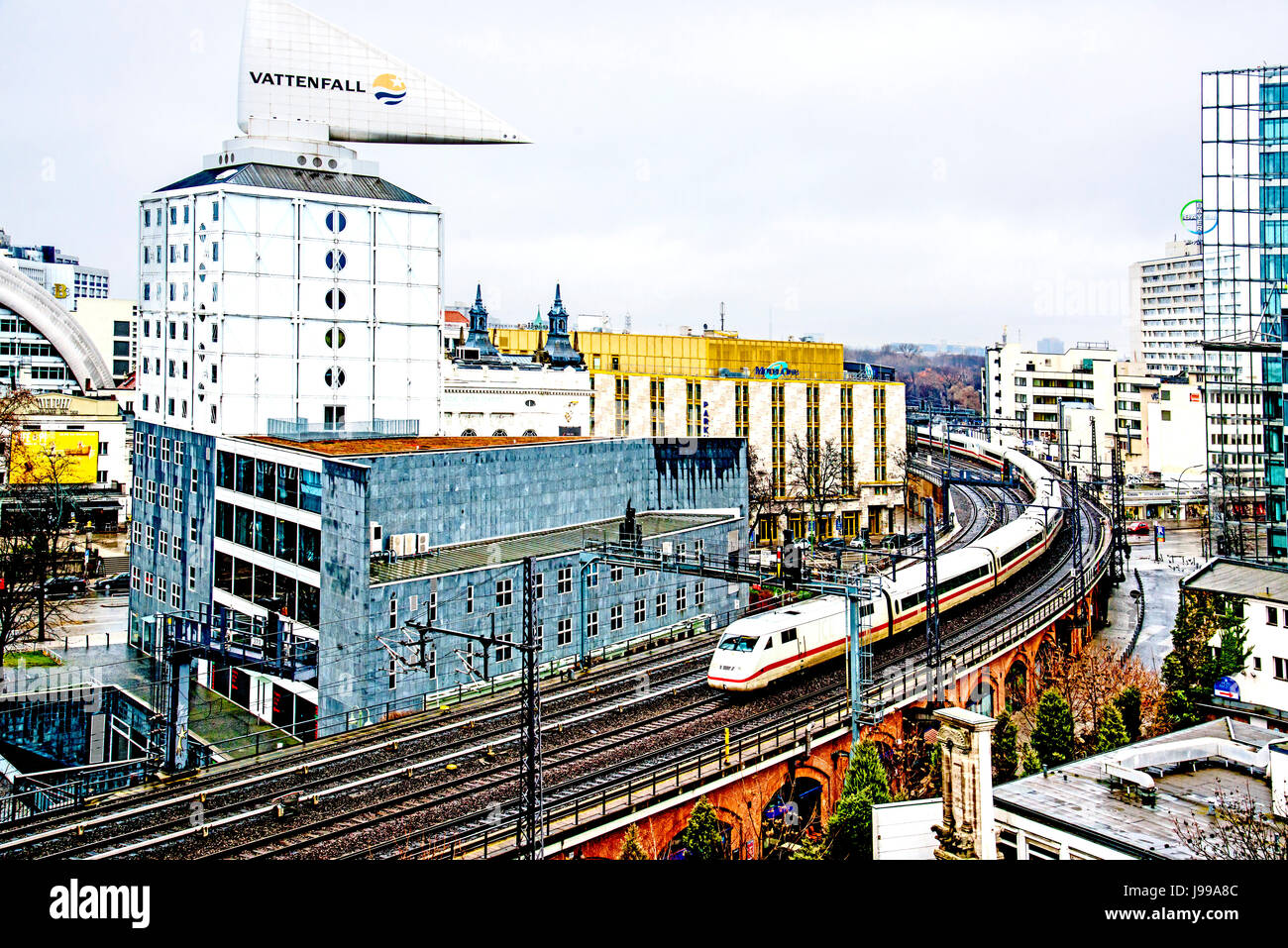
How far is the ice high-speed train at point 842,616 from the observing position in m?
33.3

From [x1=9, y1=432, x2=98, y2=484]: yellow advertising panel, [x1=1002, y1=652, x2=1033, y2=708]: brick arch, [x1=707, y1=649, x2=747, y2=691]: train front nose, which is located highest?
[x1=9, y1=432, x2=98, y2=484]: yellow advertising panel

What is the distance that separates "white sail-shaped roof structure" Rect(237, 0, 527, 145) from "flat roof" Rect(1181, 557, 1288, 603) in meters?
32.8

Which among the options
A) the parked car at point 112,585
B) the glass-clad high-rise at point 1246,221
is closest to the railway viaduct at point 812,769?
the glass-clad high-rise at point 1246,221

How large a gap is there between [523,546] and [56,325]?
214ft

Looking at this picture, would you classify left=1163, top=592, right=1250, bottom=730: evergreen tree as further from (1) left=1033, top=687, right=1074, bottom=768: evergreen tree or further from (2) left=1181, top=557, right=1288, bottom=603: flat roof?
(1) left=1033, top=687, right=1074, bottom=768: evergreen tree

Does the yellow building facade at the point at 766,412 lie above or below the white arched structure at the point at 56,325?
below

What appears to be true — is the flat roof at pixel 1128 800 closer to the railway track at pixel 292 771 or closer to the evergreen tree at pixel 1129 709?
the evergreen tree at pixel 1129 709

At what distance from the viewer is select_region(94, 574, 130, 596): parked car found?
59.4 metres

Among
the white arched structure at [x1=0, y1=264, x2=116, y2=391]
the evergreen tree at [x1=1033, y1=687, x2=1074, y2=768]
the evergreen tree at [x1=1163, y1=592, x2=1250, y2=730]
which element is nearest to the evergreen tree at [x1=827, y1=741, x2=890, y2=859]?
the evergreen tree at [x1=1033, y1=687, x2=1074, y2=768]

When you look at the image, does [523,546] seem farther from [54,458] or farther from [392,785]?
[54,458]

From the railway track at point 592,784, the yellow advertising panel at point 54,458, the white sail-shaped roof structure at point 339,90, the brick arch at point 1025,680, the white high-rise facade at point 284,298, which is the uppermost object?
the white sail-shaped roof structure at point 339,90

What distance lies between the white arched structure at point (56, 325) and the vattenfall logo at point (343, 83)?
47844 mm
